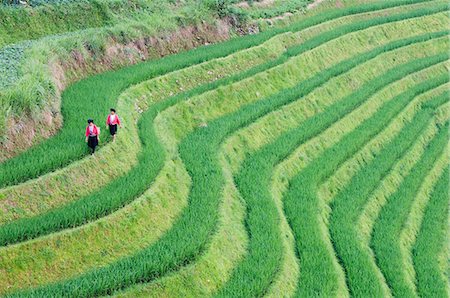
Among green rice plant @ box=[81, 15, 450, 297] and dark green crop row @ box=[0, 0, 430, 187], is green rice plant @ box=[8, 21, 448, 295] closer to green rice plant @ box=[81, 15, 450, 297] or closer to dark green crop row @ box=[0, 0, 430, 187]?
green rice plant @ box=[81, 15, 450, 297]

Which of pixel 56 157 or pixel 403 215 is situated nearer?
pixel 56 157

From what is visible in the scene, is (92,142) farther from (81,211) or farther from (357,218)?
(357,218)

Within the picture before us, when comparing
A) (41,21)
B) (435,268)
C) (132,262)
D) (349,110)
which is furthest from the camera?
(349,110)

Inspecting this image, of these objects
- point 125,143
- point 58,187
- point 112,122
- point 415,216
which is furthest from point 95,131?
point 415,216

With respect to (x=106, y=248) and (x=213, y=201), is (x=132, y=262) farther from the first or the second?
(x=213, y=201)

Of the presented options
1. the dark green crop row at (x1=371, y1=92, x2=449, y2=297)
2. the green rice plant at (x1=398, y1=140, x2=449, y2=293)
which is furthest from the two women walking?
the green rice plant at (x1=398, y1=140, x2=449, y2=293)

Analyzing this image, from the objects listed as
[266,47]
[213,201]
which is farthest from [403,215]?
[266,47]

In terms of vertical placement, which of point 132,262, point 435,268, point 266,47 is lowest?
point 435,268
